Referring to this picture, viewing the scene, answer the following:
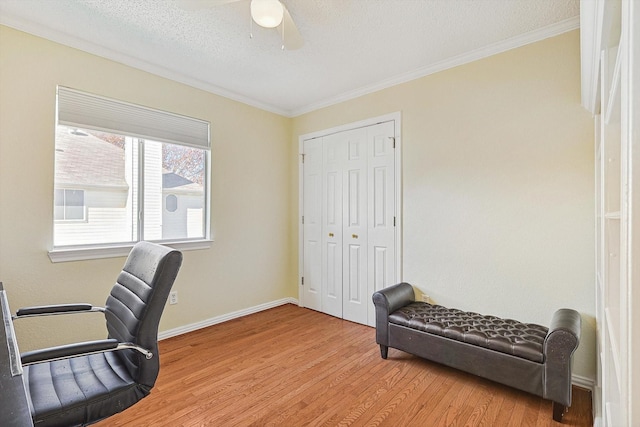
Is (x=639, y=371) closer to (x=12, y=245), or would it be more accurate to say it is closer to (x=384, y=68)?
(x=384, y=68)

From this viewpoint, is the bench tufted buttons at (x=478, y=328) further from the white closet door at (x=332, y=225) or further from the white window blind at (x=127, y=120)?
the white window blind at (x=127, y=120)

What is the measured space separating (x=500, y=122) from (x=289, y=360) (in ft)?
8.44

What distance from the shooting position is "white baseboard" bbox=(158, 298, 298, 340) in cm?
299

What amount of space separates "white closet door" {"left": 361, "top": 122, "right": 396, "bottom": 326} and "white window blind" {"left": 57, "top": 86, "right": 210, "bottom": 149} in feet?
5.83

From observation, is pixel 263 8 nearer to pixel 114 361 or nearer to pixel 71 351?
pixel 71 351

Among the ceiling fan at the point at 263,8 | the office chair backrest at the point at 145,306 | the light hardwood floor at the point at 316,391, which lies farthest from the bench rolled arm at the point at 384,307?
the ceiling fan at the point at 263,8

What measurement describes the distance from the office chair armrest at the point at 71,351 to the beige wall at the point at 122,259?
1.56 m

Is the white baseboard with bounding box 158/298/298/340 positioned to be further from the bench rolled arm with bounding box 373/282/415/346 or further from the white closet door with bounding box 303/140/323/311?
the bench rolled arm with bounding box 373/282/415/346

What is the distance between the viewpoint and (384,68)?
2877mm

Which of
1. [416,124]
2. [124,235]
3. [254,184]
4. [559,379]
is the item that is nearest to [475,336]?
[559,379]

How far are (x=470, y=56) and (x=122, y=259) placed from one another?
346 cm

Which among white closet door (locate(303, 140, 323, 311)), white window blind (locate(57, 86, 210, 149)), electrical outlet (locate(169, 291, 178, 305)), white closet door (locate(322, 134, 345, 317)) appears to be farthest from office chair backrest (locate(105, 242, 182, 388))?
white closet door (locate(303, 140, 323, 311))

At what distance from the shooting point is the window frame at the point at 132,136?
2.40 m

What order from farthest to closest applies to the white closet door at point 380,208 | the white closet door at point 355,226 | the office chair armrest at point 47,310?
the white closet door at point 355,226, the white closet door at point 380,208, the office chair armrest at point 47,310
